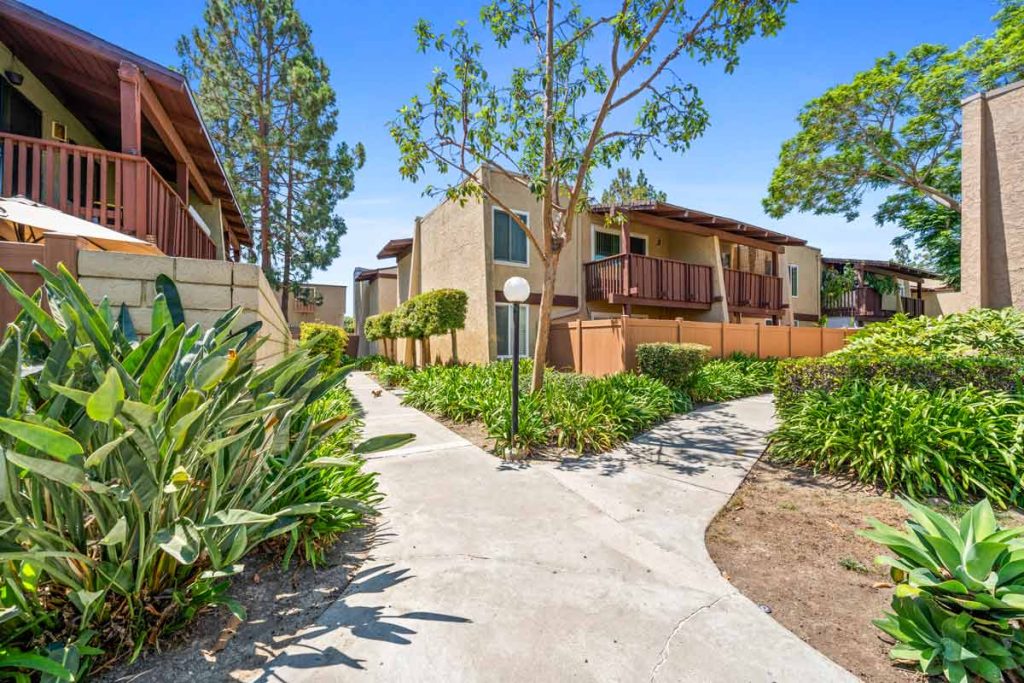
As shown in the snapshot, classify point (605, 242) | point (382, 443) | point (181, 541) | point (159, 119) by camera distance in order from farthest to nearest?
point (605, 242) < point (159, 119) < point (382, 443) < point (181, 541)

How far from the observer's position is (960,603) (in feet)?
6.96

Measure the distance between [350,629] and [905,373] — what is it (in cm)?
744

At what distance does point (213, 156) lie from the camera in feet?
26.8

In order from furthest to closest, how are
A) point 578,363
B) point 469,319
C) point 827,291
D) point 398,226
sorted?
point 827,291, point 398,226, point 469,319, point 578,363

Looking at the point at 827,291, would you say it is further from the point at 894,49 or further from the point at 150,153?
the point at 150,153

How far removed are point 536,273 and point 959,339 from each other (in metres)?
9.08

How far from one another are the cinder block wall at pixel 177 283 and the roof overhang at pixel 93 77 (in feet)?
14.0

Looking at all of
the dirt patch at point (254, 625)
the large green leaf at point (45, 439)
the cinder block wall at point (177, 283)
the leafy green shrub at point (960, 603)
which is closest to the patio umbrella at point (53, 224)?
the cinder block wall at point (177, 283)

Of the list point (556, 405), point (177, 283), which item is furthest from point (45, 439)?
point (556, 405)

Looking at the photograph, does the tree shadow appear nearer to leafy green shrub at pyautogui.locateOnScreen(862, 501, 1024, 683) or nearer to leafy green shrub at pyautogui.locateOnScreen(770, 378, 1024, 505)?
leafy green shrub at pyautogui.locateOnScreen(862, 501, 1024, 683)

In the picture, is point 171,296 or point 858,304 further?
point 858,304

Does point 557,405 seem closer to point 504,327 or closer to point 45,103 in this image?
point 504,327

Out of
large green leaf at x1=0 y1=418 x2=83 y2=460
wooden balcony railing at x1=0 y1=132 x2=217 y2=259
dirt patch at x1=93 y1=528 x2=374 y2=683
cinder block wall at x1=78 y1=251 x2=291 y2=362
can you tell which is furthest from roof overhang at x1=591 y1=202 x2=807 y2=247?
large green leaf at x1=0 y1=418 x2=83 y2=460

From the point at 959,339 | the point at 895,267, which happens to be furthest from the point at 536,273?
the point at 895,267
